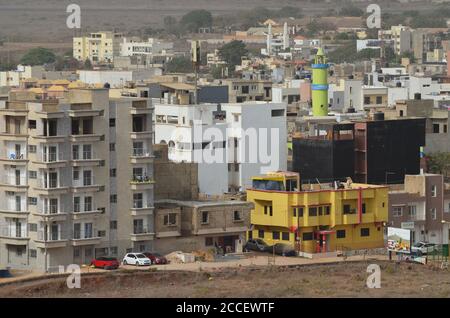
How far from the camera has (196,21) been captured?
143m

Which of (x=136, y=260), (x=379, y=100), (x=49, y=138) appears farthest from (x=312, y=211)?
(x=379, y=100)

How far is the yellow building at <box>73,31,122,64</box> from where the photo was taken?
101 meters

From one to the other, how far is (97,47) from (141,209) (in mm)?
65662

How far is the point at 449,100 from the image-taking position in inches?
2307

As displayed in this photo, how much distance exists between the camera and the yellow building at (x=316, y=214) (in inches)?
1556

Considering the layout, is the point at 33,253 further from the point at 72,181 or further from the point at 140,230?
the point at 140,230

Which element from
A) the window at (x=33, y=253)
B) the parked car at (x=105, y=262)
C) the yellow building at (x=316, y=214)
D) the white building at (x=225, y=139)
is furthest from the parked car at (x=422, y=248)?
the window at (x=33, y=253)

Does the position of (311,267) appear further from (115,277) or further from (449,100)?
(449,100)

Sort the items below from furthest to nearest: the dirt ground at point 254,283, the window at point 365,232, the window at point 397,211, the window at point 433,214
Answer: the window at point 433,214, the window at point 397,211, the window at point 365,232, the dirt ground at point 254,283

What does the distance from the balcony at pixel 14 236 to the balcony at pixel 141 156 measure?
245cm

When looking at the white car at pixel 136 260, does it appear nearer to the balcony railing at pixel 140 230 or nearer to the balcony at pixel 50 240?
→ the balcony railing at pixel 140 230

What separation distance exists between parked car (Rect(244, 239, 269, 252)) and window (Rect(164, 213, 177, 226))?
1.68 metres

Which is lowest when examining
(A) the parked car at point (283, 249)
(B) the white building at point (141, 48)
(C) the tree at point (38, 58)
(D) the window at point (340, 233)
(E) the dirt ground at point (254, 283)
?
(E) the dirt ground at point (254, 283)
